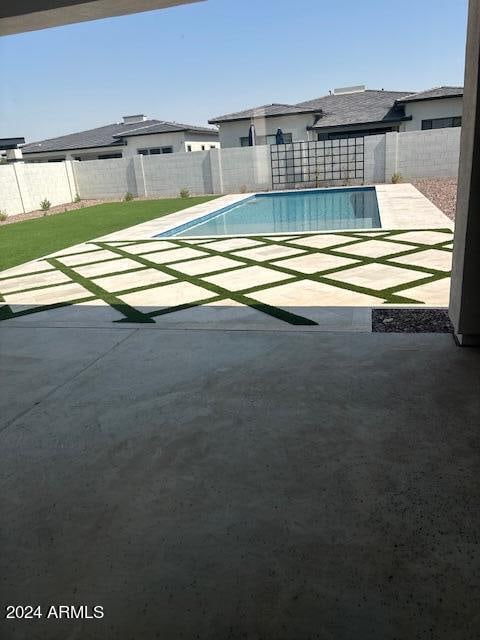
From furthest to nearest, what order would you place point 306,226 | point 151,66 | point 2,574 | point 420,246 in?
1. point 151,66
2. point 306,226
3. point 420,246
4. point 2,574

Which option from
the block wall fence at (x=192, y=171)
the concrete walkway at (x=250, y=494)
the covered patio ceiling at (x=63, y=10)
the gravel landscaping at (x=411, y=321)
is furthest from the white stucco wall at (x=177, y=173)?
the concrete walkway at (x=250, y=494)

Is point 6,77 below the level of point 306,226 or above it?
above

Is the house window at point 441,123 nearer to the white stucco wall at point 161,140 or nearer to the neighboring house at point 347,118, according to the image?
the neighboring house at point 347,118

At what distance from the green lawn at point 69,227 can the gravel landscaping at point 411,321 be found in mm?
6002

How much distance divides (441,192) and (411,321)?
10.5 m

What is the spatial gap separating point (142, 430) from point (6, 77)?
1832 mm

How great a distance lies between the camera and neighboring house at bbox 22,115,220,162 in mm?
24328

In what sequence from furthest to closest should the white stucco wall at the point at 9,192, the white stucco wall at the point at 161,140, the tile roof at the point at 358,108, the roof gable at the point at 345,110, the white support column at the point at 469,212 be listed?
the white stucco wall at the point at 161,140, the roof gable at the point at 345,110, the tile roof at the point at 358,108, the white stucco wall at the point at 9,192, the white support column at the point at 469,212

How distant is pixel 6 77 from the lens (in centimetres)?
226

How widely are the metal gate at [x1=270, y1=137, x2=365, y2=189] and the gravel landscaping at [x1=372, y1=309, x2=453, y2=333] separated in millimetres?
14102

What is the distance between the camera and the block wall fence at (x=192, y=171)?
51.7ft

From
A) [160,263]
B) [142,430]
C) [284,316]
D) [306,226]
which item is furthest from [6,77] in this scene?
[306,226]

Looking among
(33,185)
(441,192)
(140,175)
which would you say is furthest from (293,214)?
(33,185)

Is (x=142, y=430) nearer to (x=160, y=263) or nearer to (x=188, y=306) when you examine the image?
(x=188, y=306)
